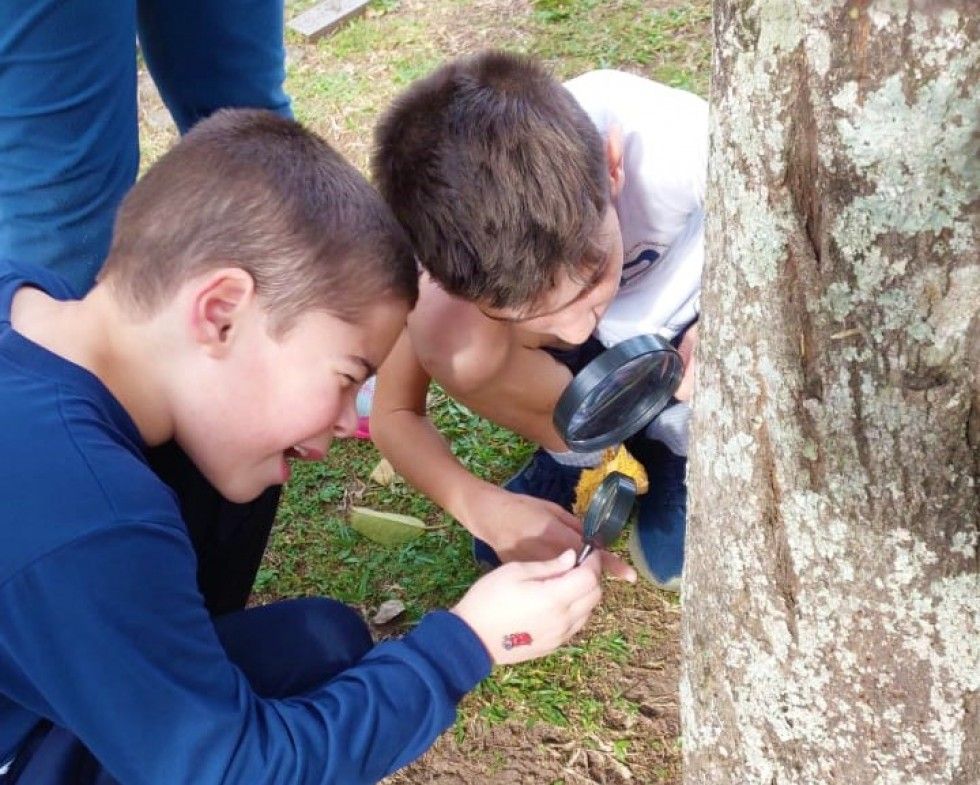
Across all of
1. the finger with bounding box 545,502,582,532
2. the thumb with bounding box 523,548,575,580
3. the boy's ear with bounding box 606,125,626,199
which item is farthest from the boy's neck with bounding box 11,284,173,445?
the boy's ear with bounding box 606,125,626,199

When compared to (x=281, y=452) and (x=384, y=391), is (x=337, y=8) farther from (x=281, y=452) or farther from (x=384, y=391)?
(x=281, y=452)

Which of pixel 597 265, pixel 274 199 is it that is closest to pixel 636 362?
pixel 597 265

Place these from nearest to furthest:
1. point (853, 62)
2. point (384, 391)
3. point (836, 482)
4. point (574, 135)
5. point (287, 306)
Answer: point (853, 62) → point (836, 482) → point (287, 306) → point (574, 135) → point (384, 391)

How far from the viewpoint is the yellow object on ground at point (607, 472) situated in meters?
2.72

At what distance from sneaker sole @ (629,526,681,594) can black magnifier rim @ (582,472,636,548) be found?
1.63 feet

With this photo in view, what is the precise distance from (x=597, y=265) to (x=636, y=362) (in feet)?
0.67

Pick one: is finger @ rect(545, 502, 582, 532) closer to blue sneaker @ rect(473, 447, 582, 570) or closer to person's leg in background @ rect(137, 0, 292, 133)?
blue sneaker @ rect(473, 447, 582, 570)

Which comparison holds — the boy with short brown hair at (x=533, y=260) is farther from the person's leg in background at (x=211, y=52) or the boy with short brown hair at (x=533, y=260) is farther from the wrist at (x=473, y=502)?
the person's leg in background at (x=211, y=52)

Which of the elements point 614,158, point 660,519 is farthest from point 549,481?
point 614,158

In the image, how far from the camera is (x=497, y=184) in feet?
6.70

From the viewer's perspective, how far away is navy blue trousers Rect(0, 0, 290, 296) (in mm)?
2285

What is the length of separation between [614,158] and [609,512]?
2.45ft

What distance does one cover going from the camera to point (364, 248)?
1747 mm

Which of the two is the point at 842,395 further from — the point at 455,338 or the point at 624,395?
the point at 455,338
